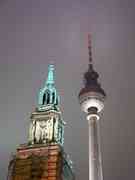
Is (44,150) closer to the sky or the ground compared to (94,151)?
closer to the sky

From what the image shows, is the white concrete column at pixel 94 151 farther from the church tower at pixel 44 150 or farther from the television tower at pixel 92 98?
the church tower at pixel 44 150

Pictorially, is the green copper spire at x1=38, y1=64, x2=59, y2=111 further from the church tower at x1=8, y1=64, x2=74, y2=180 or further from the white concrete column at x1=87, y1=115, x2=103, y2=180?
the white concrete column at x1=87, y1=115, x2=103, y2=180

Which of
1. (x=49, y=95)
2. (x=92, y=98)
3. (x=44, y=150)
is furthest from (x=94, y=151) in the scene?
(x=49, y=95)

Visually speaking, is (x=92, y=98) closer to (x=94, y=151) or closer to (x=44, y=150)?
(x=94, y=151)

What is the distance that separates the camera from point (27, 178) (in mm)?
83812

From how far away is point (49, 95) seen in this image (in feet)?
322

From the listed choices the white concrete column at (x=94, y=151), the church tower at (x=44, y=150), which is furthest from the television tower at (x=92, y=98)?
the church tower at (x=44, y=150)

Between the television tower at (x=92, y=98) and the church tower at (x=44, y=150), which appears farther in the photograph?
the church tower at (x=44, y=150)

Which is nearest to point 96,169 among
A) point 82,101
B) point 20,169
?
point 82,101

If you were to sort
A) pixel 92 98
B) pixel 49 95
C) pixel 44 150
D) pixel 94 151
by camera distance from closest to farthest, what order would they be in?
pixel 94 151
pixel 92 98
pixel 44 150
pixel 49 95

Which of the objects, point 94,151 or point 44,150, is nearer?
point 94,151

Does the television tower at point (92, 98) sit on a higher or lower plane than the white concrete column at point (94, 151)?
higher

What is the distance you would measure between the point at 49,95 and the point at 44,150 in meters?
16.3

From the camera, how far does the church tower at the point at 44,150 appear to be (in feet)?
275
